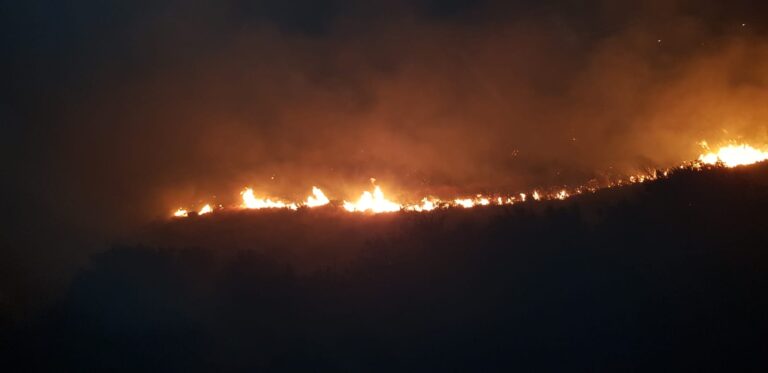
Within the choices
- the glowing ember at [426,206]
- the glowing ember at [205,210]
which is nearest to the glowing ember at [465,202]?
the glowing ember at [426,206]

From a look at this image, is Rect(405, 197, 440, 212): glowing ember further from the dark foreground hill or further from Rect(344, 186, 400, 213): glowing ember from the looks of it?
the dark foreground hill

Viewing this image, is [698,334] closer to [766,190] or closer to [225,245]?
[766,190]

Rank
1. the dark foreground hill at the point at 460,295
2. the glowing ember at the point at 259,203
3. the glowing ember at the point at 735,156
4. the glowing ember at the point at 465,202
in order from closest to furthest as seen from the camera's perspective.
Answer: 1. the dark foreground hill at the point at 460,295
2. the glowing ember at the point at 735,156
3. the glowing ember at the point at 465,202
4. the glowing ember at the point at 259,203

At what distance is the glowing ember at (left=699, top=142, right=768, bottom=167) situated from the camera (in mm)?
18859

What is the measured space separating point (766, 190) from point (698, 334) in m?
5.58

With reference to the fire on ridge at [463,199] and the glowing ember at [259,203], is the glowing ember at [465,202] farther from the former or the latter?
the glowing ember at [259,203]

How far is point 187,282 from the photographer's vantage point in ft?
62.0

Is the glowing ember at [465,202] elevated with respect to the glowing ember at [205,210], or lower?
lower

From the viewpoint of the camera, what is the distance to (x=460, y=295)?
52.0 ft

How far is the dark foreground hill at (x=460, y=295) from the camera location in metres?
13.5

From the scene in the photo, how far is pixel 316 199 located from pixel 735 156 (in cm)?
1528

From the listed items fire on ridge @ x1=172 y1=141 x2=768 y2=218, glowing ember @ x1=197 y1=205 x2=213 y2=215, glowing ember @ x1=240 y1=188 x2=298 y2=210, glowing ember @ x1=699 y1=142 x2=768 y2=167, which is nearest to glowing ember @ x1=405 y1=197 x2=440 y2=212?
fire on ridge @ x1=172 y1=141 x2=768 y2=218

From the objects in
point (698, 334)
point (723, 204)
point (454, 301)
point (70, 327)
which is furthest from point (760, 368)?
point (70, 327)

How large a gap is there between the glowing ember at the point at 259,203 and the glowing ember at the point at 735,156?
1511cm
